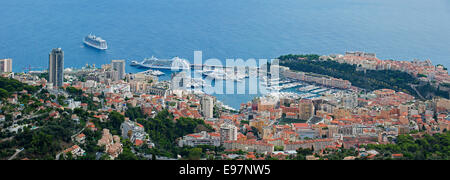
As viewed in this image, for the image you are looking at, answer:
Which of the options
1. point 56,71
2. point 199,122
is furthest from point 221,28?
point 199,122

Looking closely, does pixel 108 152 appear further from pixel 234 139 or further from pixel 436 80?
pixel 436 80

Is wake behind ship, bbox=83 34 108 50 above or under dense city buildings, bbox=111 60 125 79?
above

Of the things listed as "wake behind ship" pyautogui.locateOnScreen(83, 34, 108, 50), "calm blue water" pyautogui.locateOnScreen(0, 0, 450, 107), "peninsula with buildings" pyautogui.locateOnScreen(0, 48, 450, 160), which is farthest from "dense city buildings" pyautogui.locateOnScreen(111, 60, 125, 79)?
"wake behind ship" pyautogui.locateOnScreen(83, 34, 108, 50)

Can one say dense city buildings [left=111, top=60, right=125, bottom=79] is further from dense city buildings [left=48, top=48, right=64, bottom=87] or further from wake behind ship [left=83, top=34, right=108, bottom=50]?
wake behind ship [left=83, top=34, right=108, bottom=50]

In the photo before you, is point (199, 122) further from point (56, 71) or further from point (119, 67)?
point (119, 67)

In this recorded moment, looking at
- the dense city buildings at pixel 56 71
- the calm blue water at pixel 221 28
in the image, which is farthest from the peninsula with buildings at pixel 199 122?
the calm blue water at pixel 221 28
